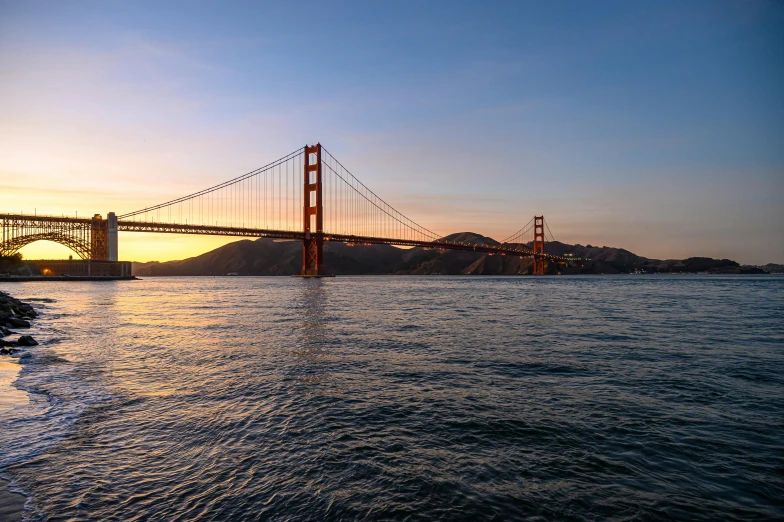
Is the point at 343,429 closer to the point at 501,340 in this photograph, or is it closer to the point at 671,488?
the point at 671,488

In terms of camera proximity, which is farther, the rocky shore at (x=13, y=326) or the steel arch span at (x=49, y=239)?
the steel arch span at (x=49, y=239)

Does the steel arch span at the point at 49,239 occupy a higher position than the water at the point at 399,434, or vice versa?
the steel arch span at the point at 49,239

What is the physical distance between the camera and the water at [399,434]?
4.32 m

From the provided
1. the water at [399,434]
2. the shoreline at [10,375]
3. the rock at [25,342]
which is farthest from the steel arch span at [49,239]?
the water at [399,434]

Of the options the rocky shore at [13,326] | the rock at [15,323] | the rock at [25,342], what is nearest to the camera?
the rocky shore at [13,326]

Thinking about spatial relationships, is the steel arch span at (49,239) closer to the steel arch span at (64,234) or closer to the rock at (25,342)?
the steel arch span at (64,234)

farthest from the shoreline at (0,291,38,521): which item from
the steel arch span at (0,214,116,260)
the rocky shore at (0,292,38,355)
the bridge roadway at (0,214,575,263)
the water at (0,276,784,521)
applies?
the steel arch span at (0,214,116,260)

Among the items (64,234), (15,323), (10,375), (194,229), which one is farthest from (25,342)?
(64,234)

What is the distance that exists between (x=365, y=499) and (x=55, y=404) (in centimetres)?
634

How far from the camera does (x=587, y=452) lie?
5.52 m

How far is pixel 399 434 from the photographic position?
6.07 m

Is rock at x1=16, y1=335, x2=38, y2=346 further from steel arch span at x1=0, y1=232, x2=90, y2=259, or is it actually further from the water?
steel arch span at x1=0, y1=232, x2=90, y2=259

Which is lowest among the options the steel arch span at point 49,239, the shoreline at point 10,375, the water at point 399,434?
the water at point 399,434

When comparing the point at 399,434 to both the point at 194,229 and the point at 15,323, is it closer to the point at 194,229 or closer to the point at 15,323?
the point at 15,323
